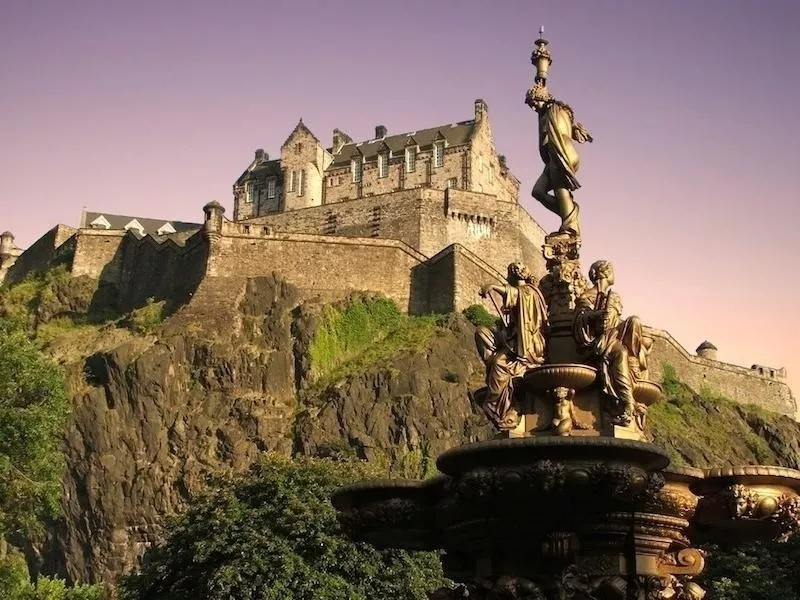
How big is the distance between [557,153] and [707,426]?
4849 centimetres

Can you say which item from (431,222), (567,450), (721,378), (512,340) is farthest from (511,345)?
(721,378)

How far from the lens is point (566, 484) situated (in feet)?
28.7

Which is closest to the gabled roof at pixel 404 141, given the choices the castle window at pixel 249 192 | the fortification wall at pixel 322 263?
the castle window at pixel 249 192

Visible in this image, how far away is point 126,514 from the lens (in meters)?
41.4

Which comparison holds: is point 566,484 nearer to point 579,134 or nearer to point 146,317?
point 579,134

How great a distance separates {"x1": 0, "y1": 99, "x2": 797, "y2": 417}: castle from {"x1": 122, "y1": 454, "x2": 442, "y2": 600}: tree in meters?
24.7

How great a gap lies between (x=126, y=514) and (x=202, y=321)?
10770mm

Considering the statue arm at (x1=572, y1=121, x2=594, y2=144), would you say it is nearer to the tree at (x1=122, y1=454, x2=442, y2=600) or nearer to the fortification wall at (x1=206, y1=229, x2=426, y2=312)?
the tree at (x1=122, y1=454, x2=442, y2=600)

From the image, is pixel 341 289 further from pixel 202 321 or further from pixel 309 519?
pixel 309 519

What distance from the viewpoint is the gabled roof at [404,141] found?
6788 cm

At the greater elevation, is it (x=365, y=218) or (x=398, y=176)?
(x=398, y=176)

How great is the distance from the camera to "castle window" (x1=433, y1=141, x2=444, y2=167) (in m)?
67.1

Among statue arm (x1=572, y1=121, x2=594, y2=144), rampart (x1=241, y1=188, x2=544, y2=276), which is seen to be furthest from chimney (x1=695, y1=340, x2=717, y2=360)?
statue arm (x1=572, y1=121, x2=594, y2=144)

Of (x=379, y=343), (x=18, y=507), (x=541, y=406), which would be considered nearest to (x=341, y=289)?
(x=379, y=343)
